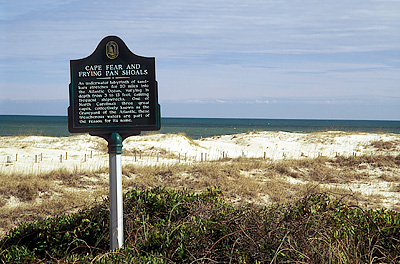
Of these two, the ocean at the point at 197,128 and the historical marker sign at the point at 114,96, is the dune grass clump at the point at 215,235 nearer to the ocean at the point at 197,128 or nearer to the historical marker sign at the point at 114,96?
the historical marker sign at the point at 114,96

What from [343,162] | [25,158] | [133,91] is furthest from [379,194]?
[25,158]

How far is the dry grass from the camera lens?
9.13m

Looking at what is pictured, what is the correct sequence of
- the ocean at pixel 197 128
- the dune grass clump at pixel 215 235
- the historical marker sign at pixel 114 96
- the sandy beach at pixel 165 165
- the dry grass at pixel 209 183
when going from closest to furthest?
the dune grass clump at pixel 215 235 → the historical marker sign at pixel 114 96 → the dry grass at pixel 209 183 → the sandy beach at pixel 165 165 → the ocean at pixel 197 128

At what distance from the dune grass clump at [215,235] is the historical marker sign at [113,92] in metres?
1.31

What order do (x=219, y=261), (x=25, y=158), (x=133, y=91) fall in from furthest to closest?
(x=25, y=158), (x=133, y=91), (x=219, y=261)

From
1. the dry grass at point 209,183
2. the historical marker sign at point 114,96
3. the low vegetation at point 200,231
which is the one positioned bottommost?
the dry grass at point 209,183

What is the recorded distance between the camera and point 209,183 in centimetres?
1134

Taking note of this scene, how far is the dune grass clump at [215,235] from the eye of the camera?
4.54 metres

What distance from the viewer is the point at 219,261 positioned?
4781 millimetres

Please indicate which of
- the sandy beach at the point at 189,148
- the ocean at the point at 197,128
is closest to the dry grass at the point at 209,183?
the sandy beach at the point at 189,148

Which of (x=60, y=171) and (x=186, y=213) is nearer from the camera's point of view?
(x=186, y=213)

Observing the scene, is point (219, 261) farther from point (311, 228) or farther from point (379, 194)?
point (379, 194)

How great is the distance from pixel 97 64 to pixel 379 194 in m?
9.02

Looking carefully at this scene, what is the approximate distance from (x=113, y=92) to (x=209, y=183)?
607 cm
